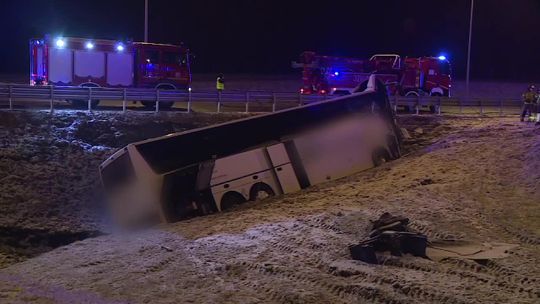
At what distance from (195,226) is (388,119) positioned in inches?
241

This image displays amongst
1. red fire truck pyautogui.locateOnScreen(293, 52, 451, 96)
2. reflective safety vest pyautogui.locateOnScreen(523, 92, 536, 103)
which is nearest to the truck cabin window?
red fire truck pyautogui.locateOnScreen(293, 52, 451, 96)

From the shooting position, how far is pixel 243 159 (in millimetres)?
11023

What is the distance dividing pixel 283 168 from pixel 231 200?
1.28 metres

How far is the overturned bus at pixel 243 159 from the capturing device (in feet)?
33.5

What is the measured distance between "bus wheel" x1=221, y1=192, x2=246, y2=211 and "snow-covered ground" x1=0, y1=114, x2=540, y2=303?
0.20 m

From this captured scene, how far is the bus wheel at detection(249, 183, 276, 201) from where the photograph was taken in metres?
11.1

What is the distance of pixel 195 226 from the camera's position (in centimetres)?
920

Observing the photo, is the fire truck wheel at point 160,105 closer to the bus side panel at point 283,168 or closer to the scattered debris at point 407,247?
the bus side panel at point 283,168

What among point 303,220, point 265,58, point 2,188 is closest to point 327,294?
point 303,220

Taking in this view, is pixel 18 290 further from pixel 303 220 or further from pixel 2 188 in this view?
pixel 2 188

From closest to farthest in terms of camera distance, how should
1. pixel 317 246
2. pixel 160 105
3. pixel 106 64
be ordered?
pixel 317 246 → pixel 160 105 → pixel 106 64

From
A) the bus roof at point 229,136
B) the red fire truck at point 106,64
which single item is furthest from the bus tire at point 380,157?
the red fire truck at point 106,64

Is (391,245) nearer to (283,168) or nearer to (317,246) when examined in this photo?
(317,246)

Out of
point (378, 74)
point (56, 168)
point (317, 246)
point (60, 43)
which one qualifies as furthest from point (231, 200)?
point (378, 74)
